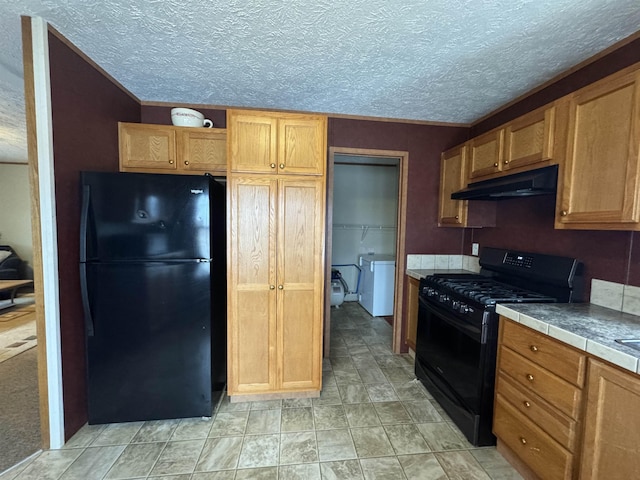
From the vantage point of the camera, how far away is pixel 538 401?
143 cm

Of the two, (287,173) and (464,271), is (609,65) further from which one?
(287,173)

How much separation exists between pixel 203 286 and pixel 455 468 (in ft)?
6.34

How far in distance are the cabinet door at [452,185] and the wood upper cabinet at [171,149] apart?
2194 mm

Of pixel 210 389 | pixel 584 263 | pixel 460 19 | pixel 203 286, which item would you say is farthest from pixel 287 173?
pixel 584 263

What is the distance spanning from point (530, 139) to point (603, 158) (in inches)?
20.1

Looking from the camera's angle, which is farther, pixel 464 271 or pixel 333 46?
pixel 464 271

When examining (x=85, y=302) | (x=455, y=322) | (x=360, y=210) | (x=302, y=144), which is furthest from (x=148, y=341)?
(x=360, y=210)

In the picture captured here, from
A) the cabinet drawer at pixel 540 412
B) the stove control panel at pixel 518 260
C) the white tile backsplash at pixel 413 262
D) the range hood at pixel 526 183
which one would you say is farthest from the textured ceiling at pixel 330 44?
the cabinet drawer at pixel 540 412

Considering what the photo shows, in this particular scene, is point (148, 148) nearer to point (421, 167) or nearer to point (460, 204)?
point (421, 167)

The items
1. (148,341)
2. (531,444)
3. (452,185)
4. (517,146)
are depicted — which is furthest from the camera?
(452,185)

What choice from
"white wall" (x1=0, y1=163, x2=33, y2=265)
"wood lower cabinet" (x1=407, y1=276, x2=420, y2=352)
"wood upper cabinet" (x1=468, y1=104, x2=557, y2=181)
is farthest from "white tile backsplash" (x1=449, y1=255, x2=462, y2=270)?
"white wall" (x1=0, y1=163, x2=33, y2=265)

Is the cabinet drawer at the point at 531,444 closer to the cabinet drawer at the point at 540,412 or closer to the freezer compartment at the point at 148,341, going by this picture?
the cabinet drawer at the point at 540,412

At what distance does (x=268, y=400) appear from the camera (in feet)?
7.23

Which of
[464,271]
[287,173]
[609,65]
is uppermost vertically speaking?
[609,65]
